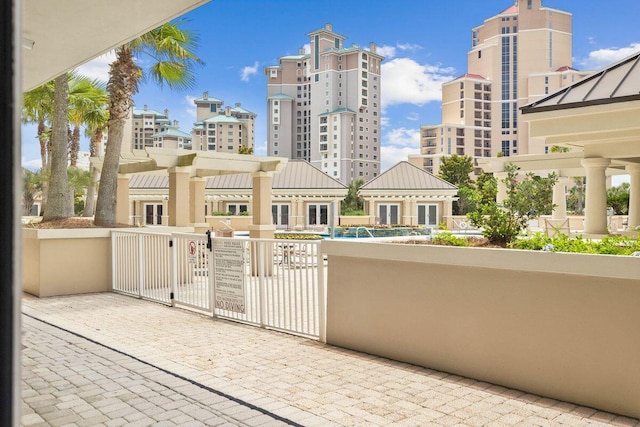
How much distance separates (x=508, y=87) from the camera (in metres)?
114

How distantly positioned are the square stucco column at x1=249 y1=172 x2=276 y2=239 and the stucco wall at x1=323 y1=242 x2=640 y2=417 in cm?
987

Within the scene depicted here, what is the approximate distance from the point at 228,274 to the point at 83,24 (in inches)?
187

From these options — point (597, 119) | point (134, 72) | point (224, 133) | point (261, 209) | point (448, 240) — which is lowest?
point (448, 240)

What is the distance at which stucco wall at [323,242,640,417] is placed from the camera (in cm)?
496

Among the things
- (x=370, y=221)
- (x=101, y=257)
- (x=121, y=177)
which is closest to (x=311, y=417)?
(x=101, y=257)

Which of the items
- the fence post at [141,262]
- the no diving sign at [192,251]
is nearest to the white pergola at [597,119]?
the no diving sign at [192,251]

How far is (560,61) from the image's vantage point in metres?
112

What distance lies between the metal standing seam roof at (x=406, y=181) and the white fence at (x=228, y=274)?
95.5 feet

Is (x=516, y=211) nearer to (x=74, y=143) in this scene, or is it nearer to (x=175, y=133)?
(x=74, y=143)

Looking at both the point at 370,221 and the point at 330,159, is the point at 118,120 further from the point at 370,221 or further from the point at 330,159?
the point at 330,159

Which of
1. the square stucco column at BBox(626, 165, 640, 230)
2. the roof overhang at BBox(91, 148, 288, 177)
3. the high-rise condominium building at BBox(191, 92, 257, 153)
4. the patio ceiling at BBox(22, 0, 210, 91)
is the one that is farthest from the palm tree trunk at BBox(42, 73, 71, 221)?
the high-rise condominium building at BBox(191, 92, 257, 153)

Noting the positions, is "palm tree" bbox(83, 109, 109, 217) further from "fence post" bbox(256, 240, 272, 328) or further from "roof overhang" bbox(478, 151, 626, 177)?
"roof overhang" bbox(478, 151, 626, 177)

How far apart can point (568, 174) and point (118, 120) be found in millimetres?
18620

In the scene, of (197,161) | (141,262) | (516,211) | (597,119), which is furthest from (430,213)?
(516,211)
